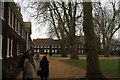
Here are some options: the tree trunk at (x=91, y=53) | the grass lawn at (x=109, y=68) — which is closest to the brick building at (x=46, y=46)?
the grass lawn at (x=109, y=68)

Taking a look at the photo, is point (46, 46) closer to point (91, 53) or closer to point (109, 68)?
point (109, 68)

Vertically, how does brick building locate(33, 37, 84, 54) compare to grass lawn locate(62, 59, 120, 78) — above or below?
above

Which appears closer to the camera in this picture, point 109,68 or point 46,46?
point 109,68

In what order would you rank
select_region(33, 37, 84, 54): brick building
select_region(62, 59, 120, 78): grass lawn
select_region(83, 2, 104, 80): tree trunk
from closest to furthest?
select_region(83, 2, 104, 80): tree trunk
select_region(62, 59, 120, 78): grass lawn
select_region(33, 37, 84, 54): brick building

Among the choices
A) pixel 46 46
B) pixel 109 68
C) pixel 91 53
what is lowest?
pixel 109 68

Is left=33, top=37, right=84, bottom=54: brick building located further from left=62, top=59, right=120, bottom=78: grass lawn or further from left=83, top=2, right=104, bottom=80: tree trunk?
left=83, top=2, right=104, bottom=80: tree trunk

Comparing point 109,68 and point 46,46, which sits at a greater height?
point 46,46

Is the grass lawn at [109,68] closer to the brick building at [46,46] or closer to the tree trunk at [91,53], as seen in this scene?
the tree trunk at [91,53]

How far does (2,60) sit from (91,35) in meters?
6.38

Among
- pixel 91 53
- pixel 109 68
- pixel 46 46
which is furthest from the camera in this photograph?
pixel 46 46

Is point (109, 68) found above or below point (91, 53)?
below

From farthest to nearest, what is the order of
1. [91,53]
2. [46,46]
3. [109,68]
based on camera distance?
[46,46] < [109,68] < [91,53]

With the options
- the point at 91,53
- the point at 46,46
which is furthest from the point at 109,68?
the point at 46,46

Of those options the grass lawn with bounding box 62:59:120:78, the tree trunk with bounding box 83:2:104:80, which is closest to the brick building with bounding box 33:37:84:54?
the grass lawn with bounding box 62:59:120:78
